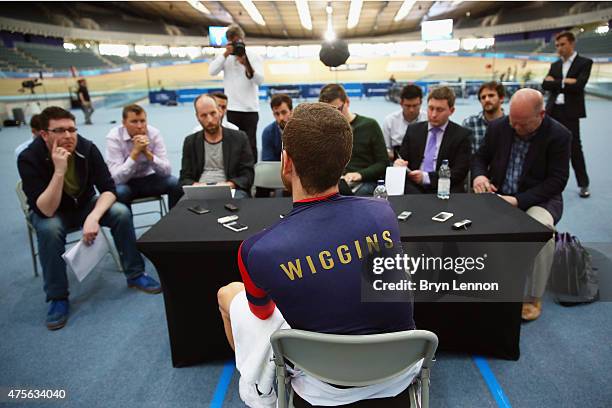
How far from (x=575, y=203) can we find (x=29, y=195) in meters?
4.57

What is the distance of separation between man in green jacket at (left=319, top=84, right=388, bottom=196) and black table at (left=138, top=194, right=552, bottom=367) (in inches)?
33.3

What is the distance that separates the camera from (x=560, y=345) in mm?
1930

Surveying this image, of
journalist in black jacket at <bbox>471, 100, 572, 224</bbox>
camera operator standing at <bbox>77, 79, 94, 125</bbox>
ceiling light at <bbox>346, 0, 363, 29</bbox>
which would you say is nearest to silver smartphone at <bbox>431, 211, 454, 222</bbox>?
journalist in black jacket at <bbox>471, 100, 572, 224</bbox>

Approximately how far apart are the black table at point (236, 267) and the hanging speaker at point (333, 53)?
94.9 inches

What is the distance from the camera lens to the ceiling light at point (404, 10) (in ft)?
55.8

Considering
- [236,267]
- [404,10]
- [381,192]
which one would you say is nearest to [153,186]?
[236,267]

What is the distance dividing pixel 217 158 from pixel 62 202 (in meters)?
1.06

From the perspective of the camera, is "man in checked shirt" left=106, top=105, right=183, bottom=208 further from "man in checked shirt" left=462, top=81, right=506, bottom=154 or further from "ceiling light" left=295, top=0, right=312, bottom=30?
"ceiling light" left=295, top=0, right=312, bottom=30

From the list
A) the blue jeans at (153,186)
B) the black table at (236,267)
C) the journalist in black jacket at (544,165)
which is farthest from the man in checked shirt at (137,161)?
the journalist in black jacket at (544,165)

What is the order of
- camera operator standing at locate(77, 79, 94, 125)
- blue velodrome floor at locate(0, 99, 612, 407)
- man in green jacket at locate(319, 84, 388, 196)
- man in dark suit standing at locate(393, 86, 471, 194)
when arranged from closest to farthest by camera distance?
blue velodrome floor at locate(0, 99, 612, 407), man in dark suit standing at locate(393, 86, 471, 194), man in green jacket at locate(319, 84, 388, 196), camera operator standing at locate(77, 79, 94, 125)

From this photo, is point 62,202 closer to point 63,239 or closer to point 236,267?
point 63,239

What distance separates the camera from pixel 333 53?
3902 mm

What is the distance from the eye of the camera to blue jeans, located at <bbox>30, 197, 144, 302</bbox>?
7.49 feet

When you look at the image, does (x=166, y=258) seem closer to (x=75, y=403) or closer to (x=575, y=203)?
(x=75, y=403)
